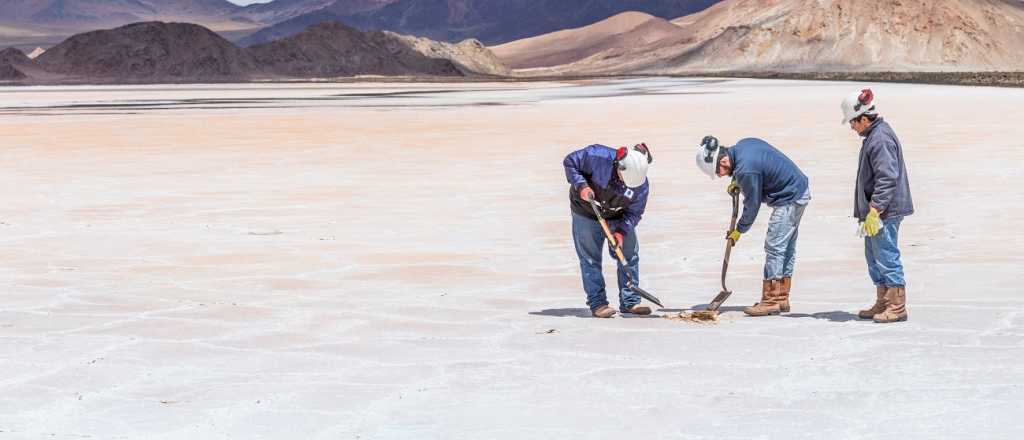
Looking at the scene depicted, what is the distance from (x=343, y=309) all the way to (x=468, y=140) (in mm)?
20147

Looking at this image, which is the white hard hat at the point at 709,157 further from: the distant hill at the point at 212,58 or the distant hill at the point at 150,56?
the distant hill at the point at 150,56

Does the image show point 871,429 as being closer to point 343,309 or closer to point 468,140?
point 343,309

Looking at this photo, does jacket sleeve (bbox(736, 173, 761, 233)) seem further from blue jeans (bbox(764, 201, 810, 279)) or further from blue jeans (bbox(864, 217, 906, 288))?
blue jeans (bbox(864, 217, 906, 288))

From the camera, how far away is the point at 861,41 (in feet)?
529

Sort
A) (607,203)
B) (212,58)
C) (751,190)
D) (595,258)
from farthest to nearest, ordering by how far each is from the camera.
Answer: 1. (212,58)
2. (595,258)
3. (607,203)
4. (751,190)

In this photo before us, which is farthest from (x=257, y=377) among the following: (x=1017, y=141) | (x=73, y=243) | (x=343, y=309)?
A: (x=1017, y=141)

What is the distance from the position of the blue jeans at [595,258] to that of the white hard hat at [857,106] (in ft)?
4.66

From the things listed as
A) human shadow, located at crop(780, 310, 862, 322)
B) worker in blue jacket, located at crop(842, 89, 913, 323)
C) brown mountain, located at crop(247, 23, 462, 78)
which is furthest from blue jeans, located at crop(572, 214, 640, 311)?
brown mountain, located at crop(247, 23, 462, 78)

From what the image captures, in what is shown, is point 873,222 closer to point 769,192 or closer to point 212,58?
point 769,192

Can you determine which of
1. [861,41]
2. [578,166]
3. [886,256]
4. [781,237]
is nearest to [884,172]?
[886,256]

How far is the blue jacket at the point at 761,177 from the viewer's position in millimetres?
8633

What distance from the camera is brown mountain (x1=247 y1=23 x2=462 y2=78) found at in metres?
148

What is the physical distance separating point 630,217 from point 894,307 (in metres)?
1.56

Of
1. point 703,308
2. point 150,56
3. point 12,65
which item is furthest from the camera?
point 150,56
